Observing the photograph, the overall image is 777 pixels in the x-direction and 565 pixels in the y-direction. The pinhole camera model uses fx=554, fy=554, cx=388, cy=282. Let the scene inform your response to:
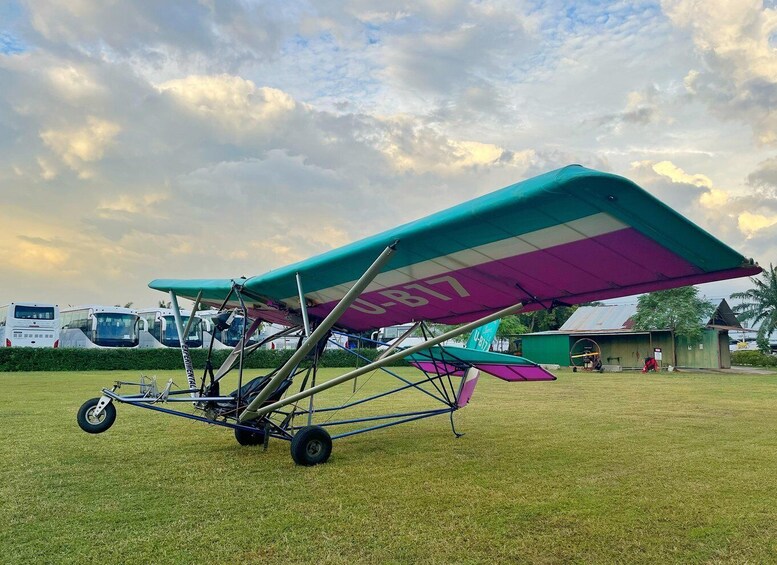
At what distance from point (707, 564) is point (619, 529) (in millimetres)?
Result: 709

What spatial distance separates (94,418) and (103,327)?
34372 mm

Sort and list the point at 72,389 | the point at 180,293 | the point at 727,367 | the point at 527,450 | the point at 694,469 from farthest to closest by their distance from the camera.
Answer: the point at 727,367 → the point at 72,389 → the point at 180,293 → the point at 527,450 → the point at 694,469

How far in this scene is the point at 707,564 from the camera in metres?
3.73

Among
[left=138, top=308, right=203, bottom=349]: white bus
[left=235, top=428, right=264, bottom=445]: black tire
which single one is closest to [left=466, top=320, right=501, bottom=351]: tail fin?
[left=235, top=428, right=264, bottom=445]: black tire

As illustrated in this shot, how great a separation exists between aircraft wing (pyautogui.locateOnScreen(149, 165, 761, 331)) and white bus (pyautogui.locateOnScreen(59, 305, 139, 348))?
111 ft

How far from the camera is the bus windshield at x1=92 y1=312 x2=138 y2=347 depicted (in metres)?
36.9

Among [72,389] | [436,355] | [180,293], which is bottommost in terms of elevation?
[72,389]

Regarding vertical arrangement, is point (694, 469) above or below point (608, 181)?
below

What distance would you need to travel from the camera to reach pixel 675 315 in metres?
33.8

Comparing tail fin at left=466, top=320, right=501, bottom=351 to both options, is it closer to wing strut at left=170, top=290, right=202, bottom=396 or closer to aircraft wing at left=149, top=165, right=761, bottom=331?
aircraft wing at left=149, top=165, right=761, bottom=331

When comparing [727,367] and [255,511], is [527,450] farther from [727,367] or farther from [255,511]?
[727,367]

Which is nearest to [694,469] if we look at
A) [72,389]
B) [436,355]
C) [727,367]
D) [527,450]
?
[527,450]

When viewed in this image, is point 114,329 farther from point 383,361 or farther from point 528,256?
point 528,256

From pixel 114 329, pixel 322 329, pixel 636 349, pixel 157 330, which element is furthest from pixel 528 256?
pixel 157 330
